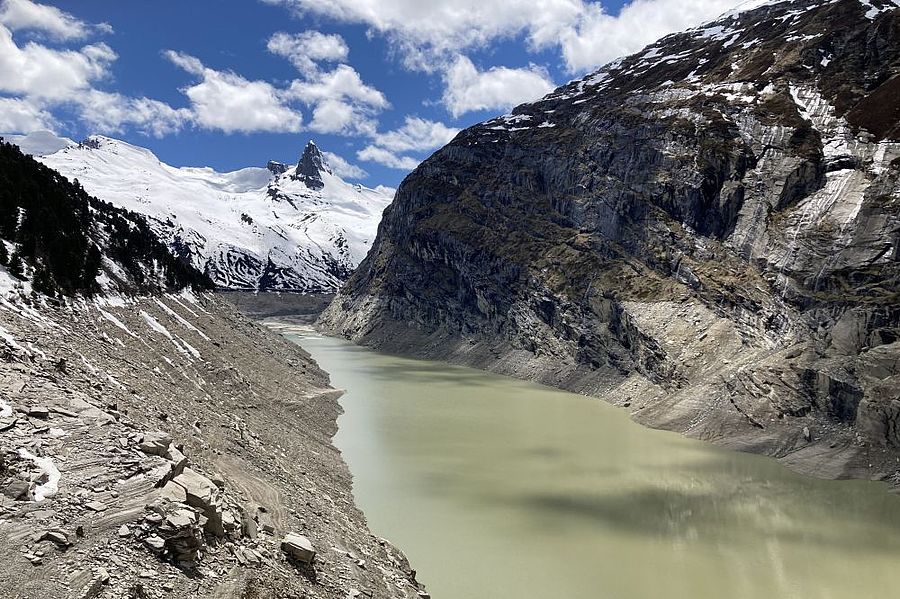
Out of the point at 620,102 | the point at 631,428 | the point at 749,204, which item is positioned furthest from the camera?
the point at 620,102

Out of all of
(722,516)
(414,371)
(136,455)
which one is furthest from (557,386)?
(136,455)

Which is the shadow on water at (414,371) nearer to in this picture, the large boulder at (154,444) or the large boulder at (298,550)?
the large boulder at (298,550)

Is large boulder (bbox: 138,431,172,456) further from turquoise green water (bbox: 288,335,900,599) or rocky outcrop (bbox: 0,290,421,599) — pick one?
turquoise green water (bbox: 288,335,900,599)

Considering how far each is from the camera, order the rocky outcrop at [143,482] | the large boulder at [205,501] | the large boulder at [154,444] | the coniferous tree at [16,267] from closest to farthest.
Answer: the rocky outcrop at [143,482] < the large boulder at [205,501] < the large boulder at [154,444] < the coniferous tree at [16,267]

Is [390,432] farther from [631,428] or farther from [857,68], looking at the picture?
[857,68]

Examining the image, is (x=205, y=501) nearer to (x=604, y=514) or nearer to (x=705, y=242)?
(x=604, y=514)

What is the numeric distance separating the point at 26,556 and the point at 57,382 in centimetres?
702

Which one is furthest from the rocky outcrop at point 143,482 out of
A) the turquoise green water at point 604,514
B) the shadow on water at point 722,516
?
the shadow on water at point 722,516

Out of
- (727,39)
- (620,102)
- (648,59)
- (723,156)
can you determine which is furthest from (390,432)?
(648,59)

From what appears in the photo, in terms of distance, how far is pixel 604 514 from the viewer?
2583cm

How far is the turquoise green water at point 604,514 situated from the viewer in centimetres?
1995

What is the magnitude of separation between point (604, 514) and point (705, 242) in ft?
133

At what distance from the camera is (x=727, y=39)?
8794cm

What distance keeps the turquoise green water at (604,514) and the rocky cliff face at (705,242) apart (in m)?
5.98
